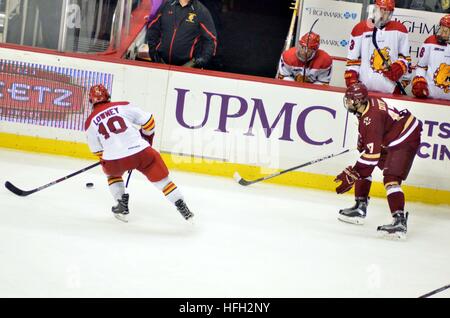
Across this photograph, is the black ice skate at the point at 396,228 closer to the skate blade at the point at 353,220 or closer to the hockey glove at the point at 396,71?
the skate blade at the point at 353,220

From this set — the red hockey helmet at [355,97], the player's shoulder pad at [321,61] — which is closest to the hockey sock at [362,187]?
the red hockey helmet at [355,97]

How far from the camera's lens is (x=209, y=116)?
8.28m

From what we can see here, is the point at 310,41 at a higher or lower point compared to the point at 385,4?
lower

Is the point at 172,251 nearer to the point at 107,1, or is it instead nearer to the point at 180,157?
the point at 180,157

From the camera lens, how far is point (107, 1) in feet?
29.9

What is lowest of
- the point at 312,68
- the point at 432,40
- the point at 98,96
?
the point at 98,96

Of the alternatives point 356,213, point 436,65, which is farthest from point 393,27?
point 356,213

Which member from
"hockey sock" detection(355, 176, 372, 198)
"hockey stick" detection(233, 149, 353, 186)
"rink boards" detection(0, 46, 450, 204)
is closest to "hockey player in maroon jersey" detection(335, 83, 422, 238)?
"hockey sock" detection(355, 176, 372, 198)

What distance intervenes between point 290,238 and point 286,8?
4362mm

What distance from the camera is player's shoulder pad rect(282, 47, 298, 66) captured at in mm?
8490

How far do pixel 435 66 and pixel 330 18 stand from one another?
1.29m

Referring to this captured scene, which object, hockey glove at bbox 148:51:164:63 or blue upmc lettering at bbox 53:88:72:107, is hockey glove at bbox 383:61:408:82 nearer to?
hockey glove at bbox 148:51:164:63

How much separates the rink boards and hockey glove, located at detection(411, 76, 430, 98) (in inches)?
6.8

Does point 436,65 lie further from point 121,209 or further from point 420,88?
point 121,209
